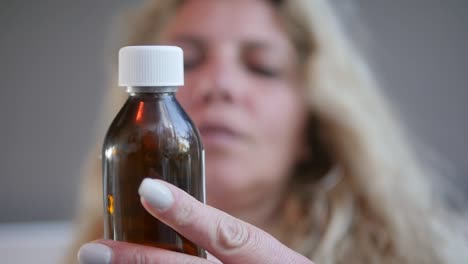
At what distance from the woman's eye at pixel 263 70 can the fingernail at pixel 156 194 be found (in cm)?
55

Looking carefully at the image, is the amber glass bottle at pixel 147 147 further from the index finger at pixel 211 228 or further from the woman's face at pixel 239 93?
the woman's face at pixel 239 93

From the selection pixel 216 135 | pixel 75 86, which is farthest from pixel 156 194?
pixel 75 86

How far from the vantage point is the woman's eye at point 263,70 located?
34.8 inches

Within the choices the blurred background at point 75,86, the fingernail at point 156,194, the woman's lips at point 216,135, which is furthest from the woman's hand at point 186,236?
the blurred background at point 75,86

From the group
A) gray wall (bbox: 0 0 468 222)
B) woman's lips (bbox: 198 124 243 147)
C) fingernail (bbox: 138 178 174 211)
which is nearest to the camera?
fingernail (bbox: 138 178 174 211)

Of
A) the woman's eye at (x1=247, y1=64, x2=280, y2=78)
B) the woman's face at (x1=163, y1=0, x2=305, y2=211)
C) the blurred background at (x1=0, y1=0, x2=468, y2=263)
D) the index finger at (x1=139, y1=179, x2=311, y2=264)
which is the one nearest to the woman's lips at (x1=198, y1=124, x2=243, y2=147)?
the woman's face at (x1=163, y1=0, x2=305, y2=211)

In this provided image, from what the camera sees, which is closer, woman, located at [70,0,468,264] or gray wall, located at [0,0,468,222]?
woman, located at [70,0,468,264]

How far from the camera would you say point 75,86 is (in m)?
0.99

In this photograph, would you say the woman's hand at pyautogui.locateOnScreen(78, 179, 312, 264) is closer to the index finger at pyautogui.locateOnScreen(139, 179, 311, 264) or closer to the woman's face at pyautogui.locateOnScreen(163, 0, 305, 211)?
the index finger at pyautogui.locateOnScreen(139, 179, 311, 264)

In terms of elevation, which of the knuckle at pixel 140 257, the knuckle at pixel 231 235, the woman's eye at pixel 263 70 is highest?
the woman's eye at pixel 263 70

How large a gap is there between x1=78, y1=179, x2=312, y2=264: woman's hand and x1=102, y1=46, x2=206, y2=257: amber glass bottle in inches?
0.5

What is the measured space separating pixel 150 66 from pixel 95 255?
145mm

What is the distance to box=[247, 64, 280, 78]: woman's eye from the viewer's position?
0.88m

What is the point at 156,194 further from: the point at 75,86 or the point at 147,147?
the point at 75,86
